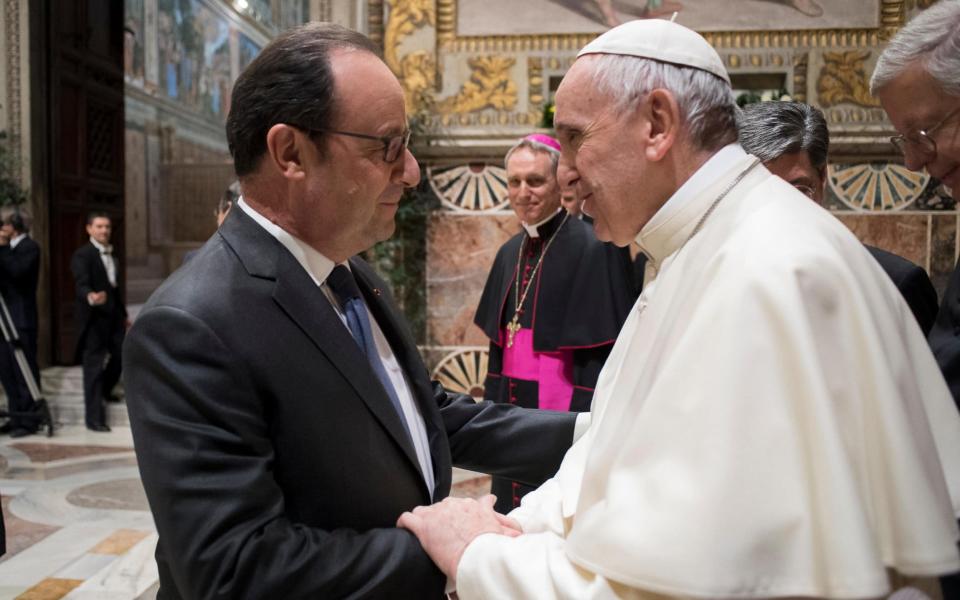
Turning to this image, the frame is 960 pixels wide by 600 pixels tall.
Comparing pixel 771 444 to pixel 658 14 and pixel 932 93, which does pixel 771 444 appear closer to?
pixel 932 93

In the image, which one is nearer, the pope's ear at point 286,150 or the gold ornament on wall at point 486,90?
the pope's ear at point 286,150

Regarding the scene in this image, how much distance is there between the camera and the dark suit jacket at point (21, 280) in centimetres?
776

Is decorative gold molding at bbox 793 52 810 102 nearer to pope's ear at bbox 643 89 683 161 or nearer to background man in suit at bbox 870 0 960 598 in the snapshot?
background man in suit at bbox 870 0 960 598

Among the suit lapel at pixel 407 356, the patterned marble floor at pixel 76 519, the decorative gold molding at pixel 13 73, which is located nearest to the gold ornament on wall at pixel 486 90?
the patterned marble floor at pixel 76 519

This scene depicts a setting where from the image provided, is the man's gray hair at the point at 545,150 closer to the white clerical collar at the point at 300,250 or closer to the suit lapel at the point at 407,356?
the suit lapel at the point at 407,356

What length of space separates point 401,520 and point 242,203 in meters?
0.70

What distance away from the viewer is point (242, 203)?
5.46 feet

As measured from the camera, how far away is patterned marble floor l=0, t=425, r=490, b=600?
425cm

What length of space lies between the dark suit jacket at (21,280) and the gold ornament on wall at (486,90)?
411cm

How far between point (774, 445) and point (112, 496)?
224 inches

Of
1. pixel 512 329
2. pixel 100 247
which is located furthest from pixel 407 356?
pixel 100 247

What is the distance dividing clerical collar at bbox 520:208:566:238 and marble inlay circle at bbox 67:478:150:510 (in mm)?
3308

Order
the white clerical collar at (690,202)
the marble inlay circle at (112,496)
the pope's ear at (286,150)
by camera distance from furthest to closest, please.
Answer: the marble inlay circle at (112,496) < the pope's ear at (286,150) < the white clerical collar at (690,202)

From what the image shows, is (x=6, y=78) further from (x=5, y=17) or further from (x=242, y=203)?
(x=242, y=203)
